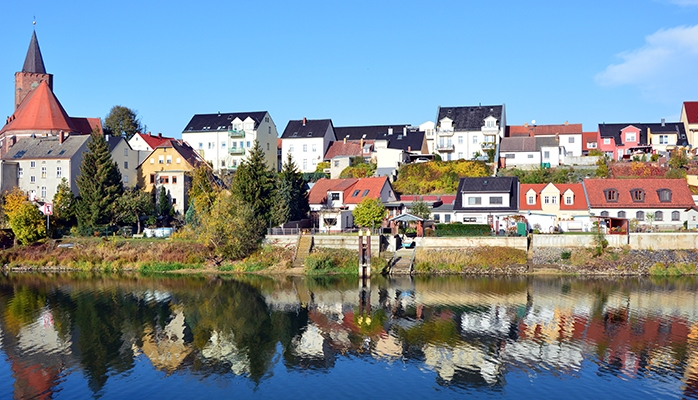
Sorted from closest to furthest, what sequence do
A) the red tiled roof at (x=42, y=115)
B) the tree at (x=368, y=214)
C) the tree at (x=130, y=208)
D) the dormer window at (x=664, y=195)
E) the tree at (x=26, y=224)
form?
the tree at (x=368, y=214)
the dormer window at (x=664, y=195)
the tree at (x=26, y=224)
the tree at (x=130, y=208)
the red tiled roof at (x=42, y=115)

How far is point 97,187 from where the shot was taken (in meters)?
58.6

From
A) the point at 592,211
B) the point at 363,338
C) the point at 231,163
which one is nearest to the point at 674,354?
the point at 363,338

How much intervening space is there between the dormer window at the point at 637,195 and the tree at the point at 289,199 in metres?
28.2

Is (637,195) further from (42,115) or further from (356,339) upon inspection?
(42,115)

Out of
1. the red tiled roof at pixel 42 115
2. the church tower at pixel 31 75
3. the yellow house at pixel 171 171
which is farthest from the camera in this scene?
the church tower at pixel 31 75

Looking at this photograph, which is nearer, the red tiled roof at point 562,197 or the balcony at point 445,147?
the red tiled roof at point 562,197

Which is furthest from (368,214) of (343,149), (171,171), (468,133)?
(468,133)

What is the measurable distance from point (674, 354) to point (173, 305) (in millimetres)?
25970

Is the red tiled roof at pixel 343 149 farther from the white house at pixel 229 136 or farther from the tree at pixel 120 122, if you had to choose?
the tree at pixel 120 122

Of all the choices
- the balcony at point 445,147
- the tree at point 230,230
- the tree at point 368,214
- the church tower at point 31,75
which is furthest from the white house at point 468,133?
the church tower at point 31,75

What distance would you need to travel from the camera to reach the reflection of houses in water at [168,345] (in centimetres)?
2670

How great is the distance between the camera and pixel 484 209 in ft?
184

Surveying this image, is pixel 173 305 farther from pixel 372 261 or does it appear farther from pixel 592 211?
pixel 592 211

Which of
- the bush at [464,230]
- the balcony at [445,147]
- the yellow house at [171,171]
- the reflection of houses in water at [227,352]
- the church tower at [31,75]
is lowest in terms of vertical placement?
the reflection of houses in water at [227,352]
